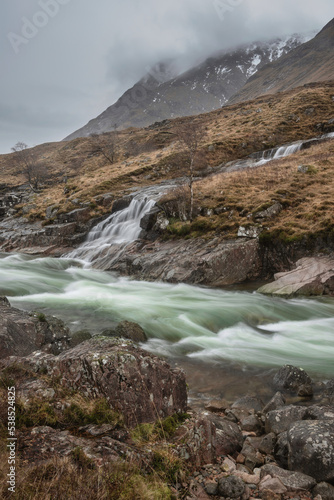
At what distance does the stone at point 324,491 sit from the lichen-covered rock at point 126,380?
2.14m

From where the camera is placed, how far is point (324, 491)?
373 cm

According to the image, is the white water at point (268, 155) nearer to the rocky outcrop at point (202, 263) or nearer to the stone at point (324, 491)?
the rocky outcrop at point (202, 263)

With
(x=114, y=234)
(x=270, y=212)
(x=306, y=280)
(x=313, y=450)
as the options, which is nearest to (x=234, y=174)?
(x=270, y=212)

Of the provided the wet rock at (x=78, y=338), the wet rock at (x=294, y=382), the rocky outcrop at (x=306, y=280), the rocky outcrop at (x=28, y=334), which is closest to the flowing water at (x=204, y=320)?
the wet rock at (x=294, y=382)

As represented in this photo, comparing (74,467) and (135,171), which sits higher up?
(135,171)

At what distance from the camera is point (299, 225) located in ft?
62.2

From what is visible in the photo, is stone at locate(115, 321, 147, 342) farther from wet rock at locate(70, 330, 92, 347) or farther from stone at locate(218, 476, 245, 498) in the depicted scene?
stone at locate(218, 476, 245, 498)

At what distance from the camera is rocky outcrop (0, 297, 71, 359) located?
20.9ft

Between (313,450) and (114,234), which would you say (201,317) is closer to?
(313,450)

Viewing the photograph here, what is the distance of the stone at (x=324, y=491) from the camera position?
12.2 feet

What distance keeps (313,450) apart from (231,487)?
4.35ft

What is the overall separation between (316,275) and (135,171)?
4043 cm

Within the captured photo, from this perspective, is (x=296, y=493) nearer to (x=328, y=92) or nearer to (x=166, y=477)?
(x=166, y=477)

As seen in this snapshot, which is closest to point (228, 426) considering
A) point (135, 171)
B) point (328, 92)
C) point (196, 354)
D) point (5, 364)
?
point (5, 364)
